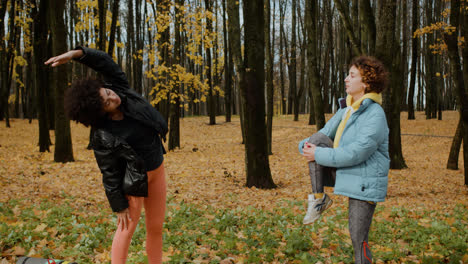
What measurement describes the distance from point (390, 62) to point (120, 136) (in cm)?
906

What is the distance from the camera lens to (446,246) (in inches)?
156

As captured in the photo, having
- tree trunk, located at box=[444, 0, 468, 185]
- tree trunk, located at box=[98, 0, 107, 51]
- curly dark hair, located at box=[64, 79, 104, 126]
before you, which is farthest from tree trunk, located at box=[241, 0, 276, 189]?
tree trunk, located at box=[98, 0, 107, 51]

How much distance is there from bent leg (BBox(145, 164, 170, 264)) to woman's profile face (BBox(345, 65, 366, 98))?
5.60ft

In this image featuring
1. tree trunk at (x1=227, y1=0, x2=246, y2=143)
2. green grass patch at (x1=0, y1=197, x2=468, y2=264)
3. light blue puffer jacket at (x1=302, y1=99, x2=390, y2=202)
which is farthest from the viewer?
tree trunk at (x1=227, y1=0, x2=246, y2=143)

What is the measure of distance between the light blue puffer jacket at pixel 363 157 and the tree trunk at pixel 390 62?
6.83 meters

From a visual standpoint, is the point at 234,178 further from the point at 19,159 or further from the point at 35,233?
the point at 19,159

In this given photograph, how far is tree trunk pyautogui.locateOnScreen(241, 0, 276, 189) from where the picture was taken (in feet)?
25.9

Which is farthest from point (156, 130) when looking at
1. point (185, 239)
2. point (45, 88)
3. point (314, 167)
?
point (45, 88)

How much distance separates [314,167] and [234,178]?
692 centimetres

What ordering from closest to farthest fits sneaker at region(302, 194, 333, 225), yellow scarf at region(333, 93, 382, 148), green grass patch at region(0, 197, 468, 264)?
yellow scarf at region(333, 93, 382, 148), sneaker at region(302, 194, 333, 225), green grass patch at region(0, 197, 468, 264)

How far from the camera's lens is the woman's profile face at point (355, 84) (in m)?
2.46

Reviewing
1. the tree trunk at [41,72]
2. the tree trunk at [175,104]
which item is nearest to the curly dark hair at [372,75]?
the tree trunk at [175,104]

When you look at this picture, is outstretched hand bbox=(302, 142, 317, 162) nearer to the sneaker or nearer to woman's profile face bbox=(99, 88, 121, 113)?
the sneaker

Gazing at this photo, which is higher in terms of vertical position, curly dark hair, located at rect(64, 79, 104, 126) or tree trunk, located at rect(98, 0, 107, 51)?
tree trunk, located at rect(98, 0, 107, 51)
